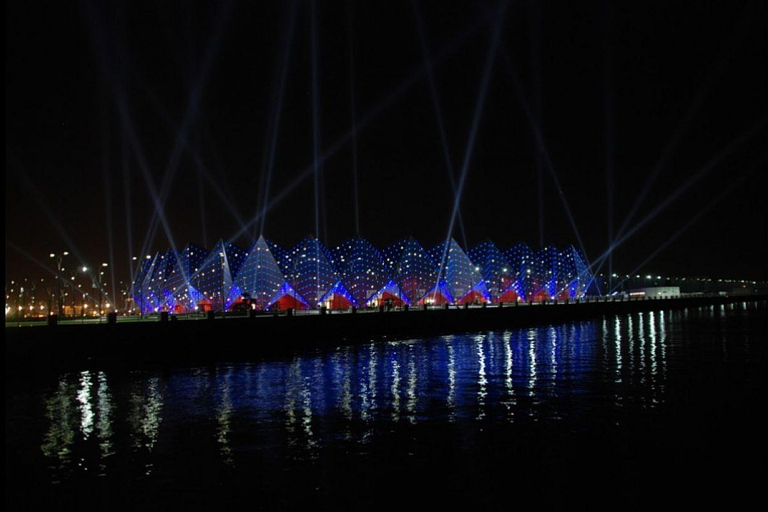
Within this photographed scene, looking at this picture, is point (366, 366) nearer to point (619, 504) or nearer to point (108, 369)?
point (108, 369)

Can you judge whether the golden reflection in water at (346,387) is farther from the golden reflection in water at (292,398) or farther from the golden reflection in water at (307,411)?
the golden reflection in water at (292,398)

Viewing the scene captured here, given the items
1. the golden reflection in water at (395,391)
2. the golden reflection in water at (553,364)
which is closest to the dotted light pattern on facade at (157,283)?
the golden reflection in water at (553,364)

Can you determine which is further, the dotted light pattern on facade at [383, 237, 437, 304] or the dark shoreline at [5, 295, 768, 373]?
the dotted light pattern on facade at [383, 237, 437, 304]

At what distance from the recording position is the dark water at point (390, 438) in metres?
10.1

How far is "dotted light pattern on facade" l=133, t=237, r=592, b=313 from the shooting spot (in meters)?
69.1

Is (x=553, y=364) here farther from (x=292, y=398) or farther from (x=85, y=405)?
(x=85, y=405)

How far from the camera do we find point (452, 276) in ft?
301

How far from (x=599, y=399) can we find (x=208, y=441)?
34.2 ft

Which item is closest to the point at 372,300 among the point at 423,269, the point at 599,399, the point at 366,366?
the point at 423,269

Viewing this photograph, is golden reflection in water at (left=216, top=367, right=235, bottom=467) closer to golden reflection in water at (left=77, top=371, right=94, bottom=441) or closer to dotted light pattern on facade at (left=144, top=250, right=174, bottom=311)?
golden reflection in water at (left=77, top=371, right=94, bottom=441)

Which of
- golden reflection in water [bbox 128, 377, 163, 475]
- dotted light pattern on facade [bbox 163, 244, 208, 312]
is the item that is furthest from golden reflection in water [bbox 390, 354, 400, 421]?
dotted light pattern on facade [bbox 163, 244, 208, 312]

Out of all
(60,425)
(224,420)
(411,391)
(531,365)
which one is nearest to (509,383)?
(411,391)

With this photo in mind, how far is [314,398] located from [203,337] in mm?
14147

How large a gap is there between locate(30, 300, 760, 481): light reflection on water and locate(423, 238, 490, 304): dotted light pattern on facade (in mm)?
59033
